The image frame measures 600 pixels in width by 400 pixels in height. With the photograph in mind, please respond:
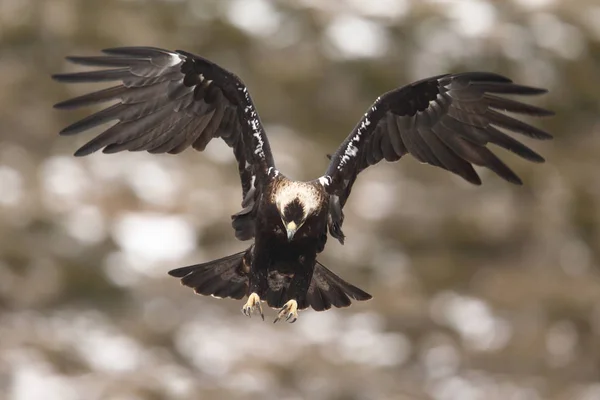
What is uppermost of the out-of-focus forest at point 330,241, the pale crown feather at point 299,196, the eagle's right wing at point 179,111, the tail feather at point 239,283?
the out-of-focus forest at point 330,241

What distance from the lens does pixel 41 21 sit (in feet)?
113

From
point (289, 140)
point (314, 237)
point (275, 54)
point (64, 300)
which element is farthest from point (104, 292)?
point (314, 237)

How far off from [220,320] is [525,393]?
8.16 m

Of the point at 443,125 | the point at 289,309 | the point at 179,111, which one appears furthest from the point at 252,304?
the point at 443,125

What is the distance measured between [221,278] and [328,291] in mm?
1143

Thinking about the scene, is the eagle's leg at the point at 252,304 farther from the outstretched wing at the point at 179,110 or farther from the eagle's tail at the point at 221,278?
the outstretched wing at the point at 179,110

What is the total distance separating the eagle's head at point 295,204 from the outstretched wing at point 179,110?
1.69ft

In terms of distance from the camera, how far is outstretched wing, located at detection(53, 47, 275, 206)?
1065cm

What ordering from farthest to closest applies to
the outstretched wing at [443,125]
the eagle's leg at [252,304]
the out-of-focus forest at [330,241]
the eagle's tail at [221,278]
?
the out-of-focus forest at [330,241]
the eagle's tail at [221,278]
the outstretched wing at [443,125]
the eagle's leg at [252,304]

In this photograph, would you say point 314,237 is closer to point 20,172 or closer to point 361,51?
point 20,172

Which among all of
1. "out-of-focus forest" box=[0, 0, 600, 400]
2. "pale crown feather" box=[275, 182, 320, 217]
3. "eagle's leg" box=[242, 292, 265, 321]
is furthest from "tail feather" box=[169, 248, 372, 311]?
"out-of-focus forest" box=[0, 0, 600, 400]

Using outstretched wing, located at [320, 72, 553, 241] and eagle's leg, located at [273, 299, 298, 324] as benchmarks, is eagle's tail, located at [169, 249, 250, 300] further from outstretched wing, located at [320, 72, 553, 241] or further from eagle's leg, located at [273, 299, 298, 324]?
outstretched wing, located at [320, 72, 553, 241]

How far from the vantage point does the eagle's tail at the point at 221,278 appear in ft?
36.6

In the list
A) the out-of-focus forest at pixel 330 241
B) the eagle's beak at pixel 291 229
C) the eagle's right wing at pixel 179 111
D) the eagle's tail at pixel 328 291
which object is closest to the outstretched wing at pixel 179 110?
the eagle's right wing at pixel 179 111
